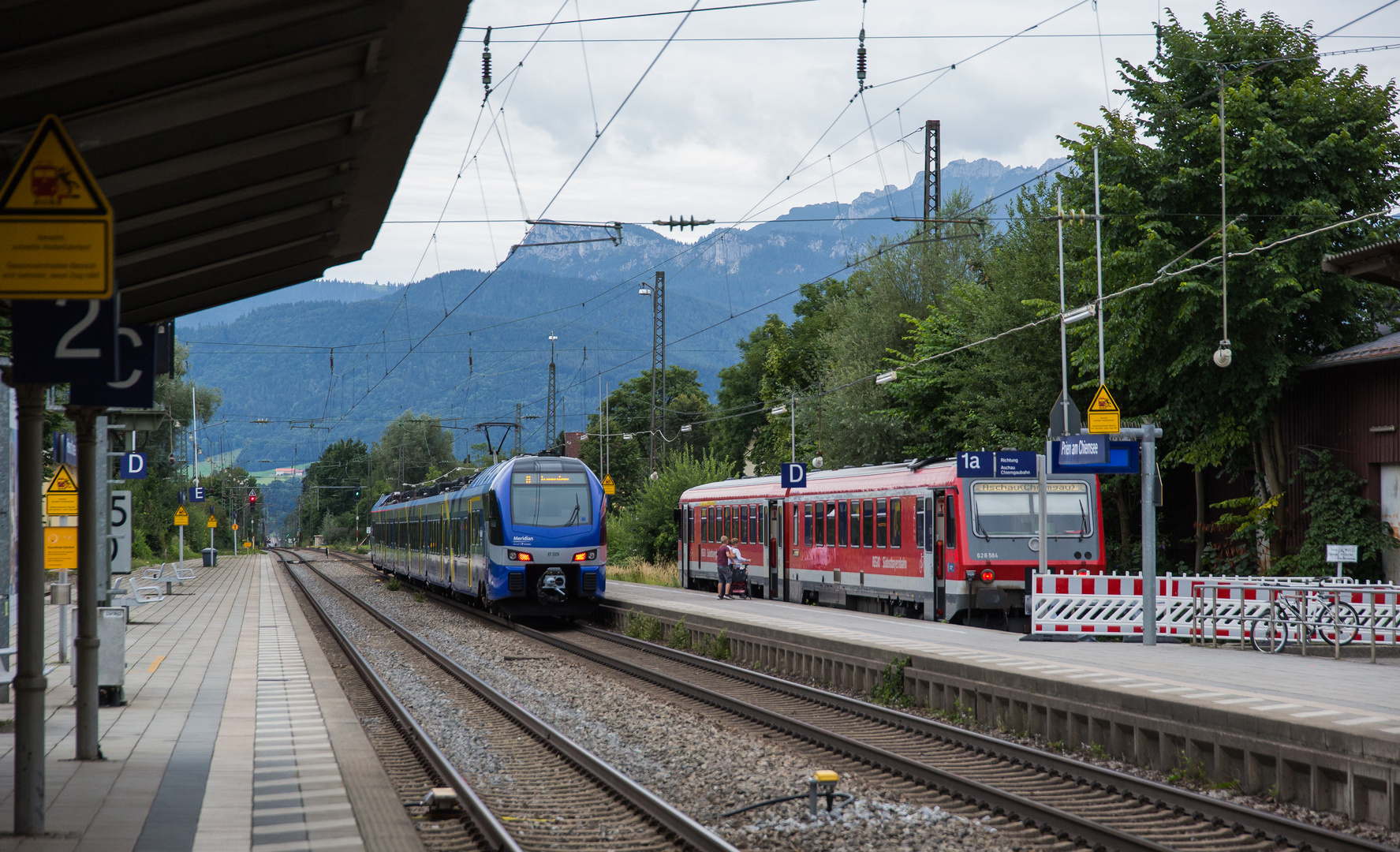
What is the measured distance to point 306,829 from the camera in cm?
752

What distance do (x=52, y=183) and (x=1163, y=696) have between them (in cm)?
902

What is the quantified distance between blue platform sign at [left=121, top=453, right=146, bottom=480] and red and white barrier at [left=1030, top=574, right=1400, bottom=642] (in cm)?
1452

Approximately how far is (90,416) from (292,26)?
13.4 ft

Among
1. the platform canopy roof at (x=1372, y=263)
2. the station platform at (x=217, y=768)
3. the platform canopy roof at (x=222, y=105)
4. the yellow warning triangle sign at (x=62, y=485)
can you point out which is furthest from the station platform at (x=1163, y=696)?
the yellow warning triangle sign at (x=62, y=485)

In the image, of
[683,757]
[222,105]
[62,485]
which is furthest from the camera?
[62,485]

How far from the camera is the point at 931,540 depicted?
77.5ft

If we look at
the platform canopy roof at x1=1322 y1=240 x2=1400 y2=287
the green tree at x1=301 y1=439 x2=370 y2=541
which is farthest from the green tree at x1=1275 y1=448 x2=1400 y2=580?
the green tree at x1=301 y1=439 x2=370 y2=541

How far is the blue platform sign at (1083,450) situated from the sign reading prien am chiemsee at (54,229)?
14286 millimetres

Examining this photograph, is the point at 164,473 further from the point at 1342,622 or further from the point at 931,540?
the point at 1342,622

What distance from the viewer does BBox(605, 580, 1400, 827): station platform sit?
8.95 meters

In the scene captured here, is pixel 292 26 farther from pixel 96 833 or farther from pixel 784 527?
pixel 784 527

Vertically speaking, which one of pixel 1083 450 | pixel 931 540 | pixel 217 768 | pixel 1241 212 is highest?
pixel 1241 212

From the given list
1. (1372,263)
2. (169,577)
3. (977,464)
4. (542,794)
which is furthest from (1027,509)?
(169,577)

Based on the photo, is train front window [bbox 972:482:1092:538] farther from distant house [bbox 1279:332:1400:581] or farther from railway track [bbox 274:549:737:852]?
railway track [bbox 274:549:737:852]
